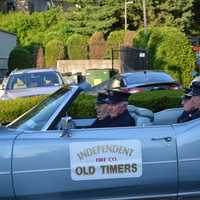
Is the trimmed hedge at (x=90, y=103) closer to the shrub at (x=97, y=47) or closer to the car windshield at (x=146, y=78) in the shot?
the car windshield at (x=146, y=78)

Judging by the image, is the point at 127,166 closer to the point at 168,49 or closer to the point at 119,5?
the point at 168,49

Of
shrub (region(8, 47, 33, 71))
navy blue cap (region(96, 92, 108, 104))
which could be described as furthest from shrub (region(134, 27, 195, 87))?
navy blue cap (region(96, 92, 108, 104))

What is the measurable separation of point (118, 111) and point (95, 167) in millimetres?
859

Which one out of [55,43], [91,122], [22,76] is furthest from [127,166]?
[55,43]

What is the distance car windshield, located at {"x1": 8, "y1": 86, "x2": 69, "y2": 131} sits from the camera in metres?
5.87

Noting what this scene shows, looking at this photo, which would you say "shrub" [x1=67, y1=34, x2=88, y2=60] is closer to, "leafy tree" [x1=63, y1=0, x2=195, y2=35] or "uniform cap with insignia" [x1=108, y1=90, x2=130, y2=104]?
"leafy tree" [x1=63, y1=0, x2=195, y2=35]

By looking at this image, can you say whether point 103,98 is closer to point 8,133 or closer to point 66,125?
point 66,125

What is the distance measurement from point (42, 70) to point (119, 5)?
169ft

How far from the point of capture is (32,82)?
1634 centimetres

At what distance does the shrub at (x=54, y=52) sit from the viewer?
54.8m

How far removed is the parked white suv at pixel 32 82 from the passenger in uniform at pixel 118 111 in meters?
9.13

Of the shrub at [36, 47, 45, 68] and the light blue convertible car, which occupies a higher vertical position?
the light blue convertible car

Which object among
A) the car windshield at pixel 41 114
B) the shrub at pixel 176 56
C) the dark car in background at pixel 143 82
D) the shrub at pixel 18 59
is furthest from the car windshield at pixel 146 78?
the shrub at pixel 18 59

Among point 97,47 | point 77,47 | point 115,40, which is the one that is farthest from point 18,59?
point 115,40
